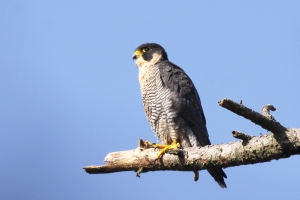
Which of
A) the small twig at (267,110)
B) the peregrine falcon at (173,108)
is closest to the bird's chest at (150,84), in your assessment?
the peregrine falcon at (173,108)

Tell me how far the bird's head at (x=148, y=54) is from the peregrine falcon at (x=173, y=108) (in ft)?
1.85

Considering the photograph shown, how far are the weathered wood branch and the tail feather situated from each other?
0.91 metres

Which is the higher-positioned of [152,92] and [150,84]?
[150,84]

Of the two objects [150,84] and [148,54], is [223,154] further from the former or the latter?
[148,54]

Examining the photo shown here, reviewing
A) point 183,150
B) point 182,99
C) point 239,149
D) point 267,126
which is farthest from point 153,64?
point 267,126

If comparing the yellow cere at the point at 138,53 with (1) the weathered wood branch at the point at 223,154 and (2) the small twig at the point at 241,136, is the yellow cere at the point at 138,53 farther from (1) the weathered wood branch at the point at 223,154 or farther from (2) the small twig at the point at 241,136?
(2) the small twig at the point at 241,136

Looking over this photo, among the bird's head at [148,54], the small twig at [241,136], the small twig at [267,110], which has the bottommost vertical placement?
the small twig at [241,136]

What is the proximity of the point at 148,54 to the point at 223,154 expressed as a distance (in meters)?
3.45

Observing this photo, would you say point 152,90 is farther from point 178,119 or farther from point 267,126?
point 267,126

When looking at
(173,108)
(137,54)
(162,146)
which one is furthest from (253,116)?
(137,54)

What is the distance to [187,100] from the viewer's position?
661 centimetres

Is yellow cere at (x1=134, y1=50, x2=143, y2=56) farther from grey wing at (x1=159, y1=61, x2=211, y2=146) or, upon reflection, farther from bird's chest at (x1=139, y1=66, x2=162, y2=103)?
grey wing at (x1=159, y1=61, x2=211, y2=146)

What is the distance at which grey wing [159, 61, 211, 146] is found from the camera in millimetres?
6531

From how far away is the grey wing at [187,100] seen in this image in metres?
6.53
